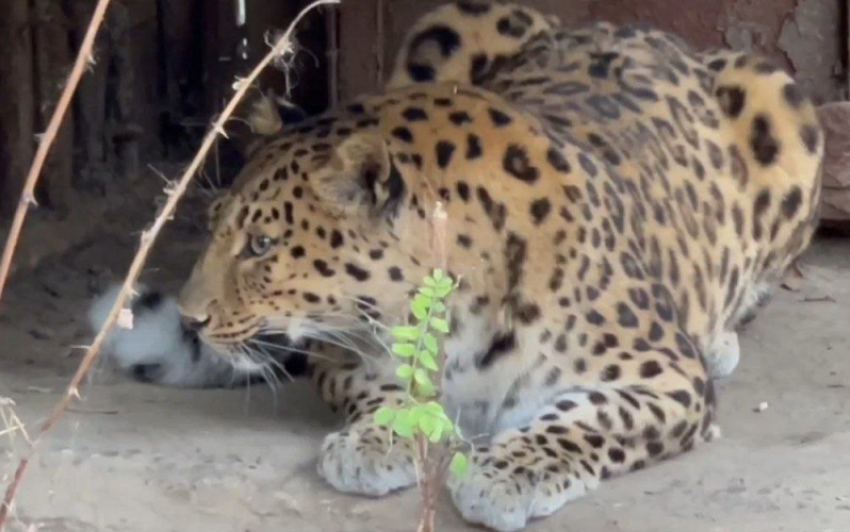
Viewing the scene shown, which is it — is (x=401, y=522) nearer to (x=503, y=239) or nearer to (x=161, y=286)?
(x=503, y=239)

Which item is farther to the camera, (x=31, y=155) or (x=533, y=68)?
(x=31, y=155)

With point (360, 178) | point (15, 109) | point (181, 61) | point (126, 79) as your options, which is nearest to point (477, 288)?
point (360, 178)

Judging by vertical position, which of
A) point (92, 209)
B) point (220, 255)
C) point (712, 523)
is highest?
point (220, 255)

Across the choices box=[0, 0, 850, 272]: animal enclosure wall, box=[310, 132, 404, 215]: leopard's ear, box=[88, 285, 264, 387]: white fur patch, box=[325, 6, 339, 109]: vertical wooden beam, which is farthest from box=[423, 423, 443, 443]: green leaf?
box=[325, 6, 339, 109]: vertical wooden beam

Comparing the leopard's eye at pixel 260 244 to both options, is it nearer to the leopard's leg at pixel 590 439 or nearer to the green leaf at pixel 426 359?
the leopard's leg at pixel 590 439

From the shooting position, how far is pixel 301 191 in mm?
3742

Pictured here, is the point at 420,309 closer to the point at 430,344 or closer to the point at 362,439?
the point at 430,344

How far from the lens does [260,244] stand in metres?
3.75

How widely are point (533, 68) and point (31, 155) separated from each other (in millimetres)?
2176

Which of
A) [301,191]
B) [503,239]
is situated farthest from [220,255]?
[503,239]

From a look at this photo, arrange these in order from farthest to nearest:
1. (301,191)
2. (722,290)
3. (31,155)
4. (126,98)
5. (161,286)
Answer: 1. (126,98)
2. (31,155)
3. (161,286)
4. (722,290)
5. (301,191)

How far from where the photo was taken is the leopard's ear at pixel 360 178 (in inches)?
143

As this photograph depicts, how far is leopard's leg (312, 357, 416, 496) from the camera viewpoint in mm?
3594

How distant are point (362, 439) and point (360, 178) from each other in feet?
2.01
